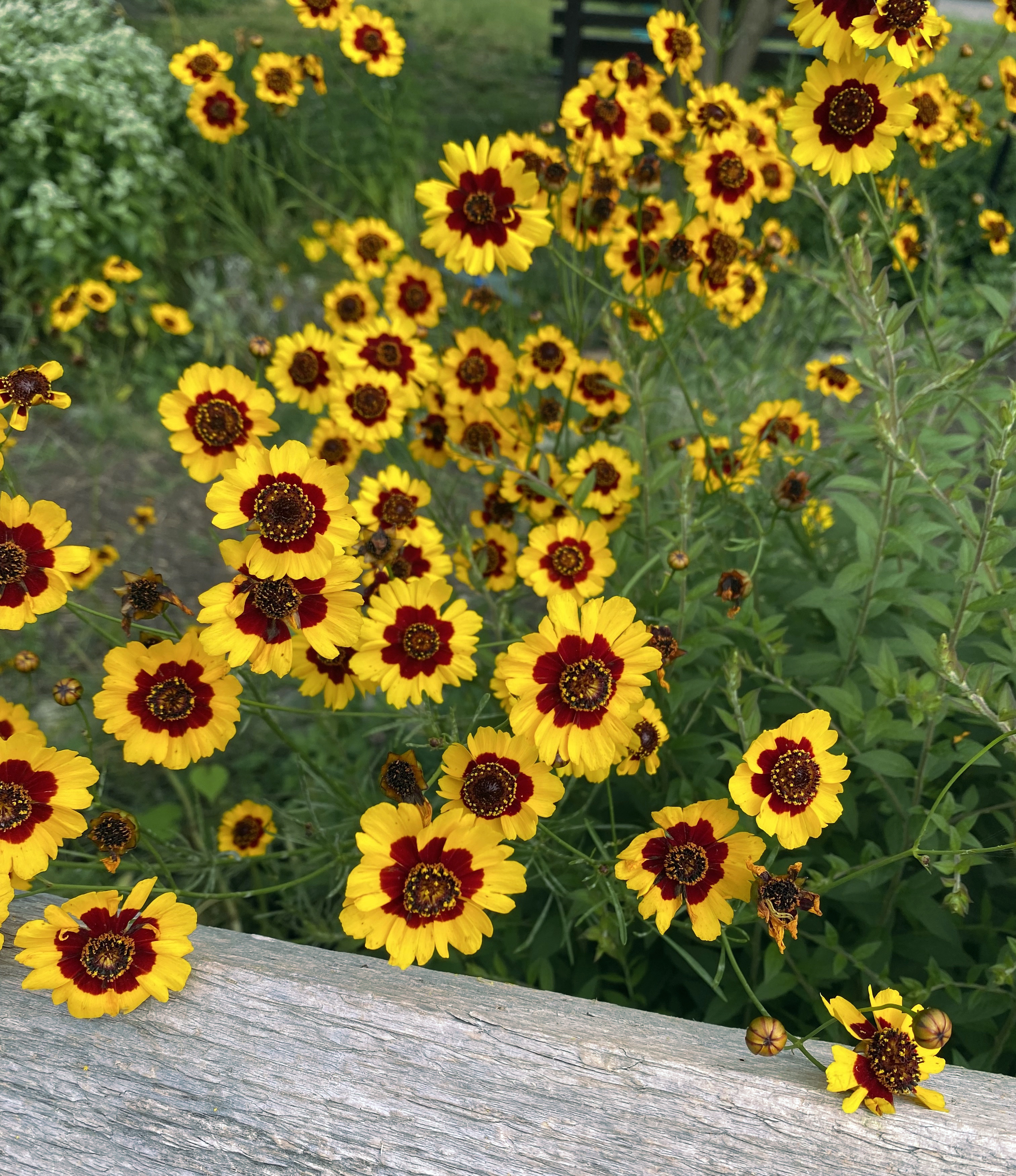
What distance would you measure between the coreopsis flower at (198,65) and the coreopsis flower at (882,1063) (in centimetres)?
297

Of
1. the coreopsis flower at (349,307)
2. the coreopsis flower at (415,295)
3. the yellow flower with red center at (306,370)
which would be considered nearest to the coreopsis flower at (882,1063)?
the yellow flower with red center at (306,370)

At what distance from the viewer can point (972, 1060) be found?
65.4 inches

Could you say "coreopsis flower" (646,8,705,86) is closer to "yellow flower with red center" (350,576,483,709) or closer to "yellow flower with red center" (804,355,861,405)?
"yellow flower with red center" (804,355,861,405)

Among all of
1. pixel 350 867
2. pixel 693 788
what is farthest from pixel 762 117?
pixel 350 867

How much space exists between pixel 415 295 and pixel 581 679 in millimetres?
1476

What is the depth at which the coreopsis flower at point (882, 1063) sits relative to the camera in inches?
44.7

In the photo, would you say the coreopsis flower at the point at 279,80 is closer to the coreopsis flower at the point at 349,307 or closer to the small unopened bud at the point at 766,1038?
the coreopsis flower at the point at 349,307

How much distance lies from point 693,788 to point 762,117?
1.81 m

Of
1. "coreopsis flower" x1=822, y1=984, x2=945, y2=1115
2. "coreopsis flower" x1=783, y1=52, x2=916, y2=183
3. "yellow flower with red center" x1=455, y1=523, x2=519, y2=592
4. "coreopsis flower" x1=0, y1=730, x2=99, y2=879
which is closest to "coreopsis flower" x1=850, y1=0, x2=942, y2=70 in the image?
"coreopsis flower" x1=783, y1=52, x2=916, y2=183

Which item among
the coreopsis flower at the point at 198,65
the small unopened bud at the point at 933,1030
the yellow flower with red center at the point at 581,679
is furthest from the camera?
the coreopsis flower at the point at 198,65

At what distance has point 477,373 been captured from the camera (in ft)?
7.20

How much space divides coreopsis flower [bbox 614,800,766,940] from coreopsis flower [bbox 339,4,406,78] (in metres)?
2.32

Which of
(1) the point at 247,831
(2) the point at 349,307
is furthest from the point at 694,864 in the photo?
(2) the point at 349,307

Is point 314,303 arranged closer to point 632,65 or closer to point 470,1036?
point 632,65
